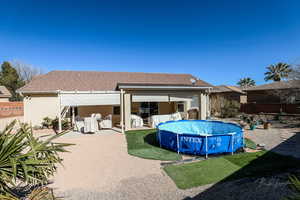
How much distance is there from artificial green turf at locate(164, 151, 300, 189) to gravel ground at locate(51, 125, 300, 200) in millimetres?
311

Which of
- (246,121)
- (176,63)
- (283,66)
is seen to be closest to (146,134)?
(246,121)

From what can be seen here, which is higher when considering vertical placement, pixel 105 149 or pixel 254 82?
pixel 254 82

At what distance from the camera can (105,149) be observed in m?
8.41

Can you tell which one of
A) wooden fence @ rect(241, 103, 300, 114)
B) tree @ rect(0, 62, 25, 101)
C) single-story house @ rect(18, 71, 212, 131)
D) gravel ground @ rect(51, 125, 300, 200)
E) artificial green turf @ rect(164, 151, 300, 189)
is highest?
tree @ rect(0, 62, 25, 101)

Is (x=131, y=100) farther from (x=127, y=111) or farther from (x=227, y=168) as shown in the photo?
(x=227, y=168)

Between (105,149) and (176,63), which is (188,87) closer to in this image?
(105,149)

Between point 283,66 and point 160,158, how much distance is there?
46979mm

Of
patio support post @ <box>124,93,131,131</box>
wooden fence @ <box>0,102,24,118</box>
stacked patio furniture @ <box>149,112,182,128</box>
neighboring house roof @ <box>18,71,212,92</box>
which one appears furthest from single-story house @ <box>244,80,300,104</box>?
wooden fence @ <box>0,102,24,118</box>

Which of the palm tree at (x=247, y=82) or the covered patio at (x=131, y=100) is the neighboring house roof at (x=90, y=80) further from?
the palm tree at (x=247, y=82)

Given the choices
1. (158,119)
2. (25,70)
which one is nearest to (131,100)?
(158,119)

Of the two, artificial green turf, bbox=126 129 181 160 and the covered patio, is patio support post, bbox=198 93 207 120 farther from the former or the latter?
artificial green turf, bbox=126 129 181 160

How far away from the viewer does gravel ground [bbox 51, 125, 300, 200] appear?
13.9ft

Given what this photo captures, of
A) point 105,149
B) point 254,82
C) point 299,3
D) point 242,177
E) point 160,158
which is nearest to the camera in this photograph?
point 242,177

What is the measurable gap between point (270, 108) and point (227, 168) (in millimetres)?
21454
